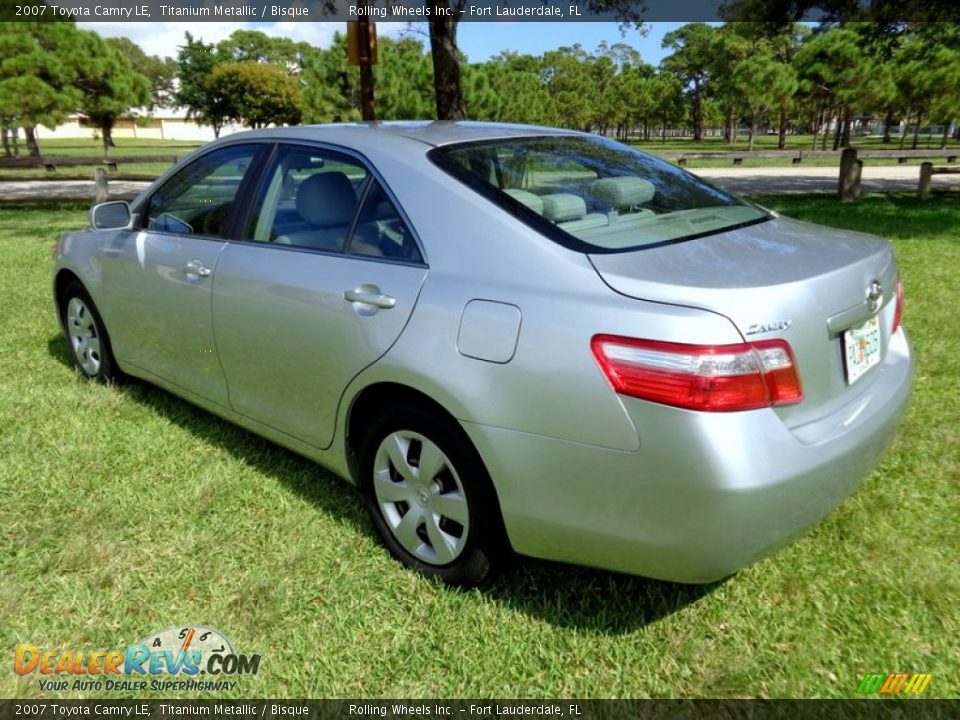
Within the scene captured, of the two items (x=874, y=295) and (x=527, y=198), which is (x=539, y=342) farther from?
(x=874, y=295)

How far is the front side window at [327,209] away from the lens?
8.84 feet

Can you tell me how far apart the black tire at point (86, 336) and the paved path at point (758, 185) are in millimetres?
12398

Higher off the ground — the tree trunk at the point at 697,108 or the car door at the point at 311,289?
the tree trunk at the point at 697,108

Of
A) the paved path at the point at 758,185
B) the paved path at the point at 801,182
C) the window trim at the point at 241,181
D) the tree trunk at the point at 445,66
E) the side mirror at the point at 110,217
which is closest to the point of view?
the window trim at the point at 241,181

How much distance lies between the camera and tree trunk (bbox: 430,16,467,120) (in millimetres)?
9758

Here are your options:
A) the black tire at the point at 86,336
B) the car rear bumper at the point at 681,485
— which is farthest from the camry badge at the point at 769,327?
the black tire at the point at 86,336

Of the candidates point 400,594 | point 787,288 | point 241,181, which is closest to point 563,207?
point 787,288

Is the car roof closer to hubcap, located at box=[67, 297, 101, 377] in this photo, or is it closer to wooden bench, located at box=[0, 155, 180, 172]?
hubcap, located at box=[67, 297, 101, 377]

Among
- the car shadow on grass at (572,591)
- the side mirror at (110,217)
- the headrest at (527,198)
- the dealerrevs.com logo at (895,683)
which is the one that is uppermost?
the headrest at (527,198)

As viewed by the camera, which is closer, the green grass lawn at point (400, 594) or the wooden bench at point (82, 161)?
the green grass lawn at point (400, 594)

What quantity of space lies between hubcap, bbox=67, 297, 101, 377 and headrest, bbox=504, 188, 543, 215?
9.84 ft

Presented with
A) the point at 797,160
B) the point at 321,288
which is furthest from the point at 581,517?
the point at 797,160

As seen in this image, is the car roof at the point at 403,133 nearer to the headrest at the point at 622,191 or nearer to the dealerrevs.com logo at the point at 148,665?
the headrest at the point at 622,191

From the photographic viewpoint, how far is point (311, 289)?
2801 millimetres
